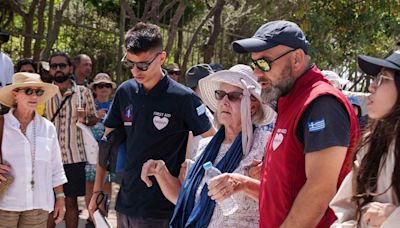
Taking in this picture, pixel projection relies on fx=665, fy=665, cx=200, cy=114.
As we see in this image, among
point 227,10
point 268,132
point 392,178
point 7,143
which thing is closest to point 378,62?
point 392,178

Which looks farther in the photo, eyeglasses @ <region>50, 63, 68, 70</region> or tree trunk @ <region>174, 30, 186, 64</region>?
tree trunk @ <region>174, 30, 186, 64</region>

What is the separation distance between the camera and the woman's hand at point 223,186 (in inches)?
125

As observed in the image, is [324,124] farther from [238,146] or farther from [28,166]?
[28,166]

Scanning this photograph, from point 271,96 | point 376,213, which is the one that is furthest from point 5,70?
point 376,213

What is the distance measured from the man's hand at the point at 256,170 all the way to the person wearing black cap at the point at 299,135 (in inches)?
15.4

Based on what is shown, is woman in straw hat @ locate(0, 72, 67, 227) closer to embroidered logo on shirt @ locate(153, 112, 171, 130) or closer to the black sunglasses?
embroidered logo on shirt @ locate(153, 112, 171, 130)

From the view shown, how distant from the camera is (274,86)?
3.07 meters

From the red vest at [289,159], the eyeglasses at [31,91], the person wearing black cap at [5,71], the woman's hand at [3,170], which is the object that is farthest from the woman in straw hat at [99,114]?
the red vest at [289,159]

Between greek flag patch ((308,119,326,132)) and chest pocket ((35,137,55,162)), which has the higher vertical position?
greek flag patch ((308,119,326,132))

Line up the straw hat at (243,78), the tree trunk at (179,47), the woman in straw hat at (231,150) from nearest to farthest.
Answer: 1. the woman in straw hat at (231,150)
2. the straw hat at (243,78)
3. the tree trunk at (179,47)

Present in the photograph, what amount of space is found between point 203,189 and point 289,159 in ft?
2.77

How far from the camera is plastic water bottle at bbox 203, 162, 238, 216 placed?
11.0 feet

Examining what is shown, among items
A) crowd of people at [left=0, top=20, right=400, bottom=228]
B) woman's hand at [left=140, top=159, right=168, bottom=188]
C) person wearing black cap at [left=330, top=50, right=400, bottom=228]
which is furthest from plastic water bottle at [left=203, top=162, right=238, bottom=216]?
person wearing black cap at [left=330, top=50, right=400, bottom=228]

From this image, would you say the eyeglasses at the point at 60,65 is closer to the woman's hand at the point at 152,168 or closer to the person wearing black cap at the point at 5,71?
the person wearing black cap at the point at 5,71
